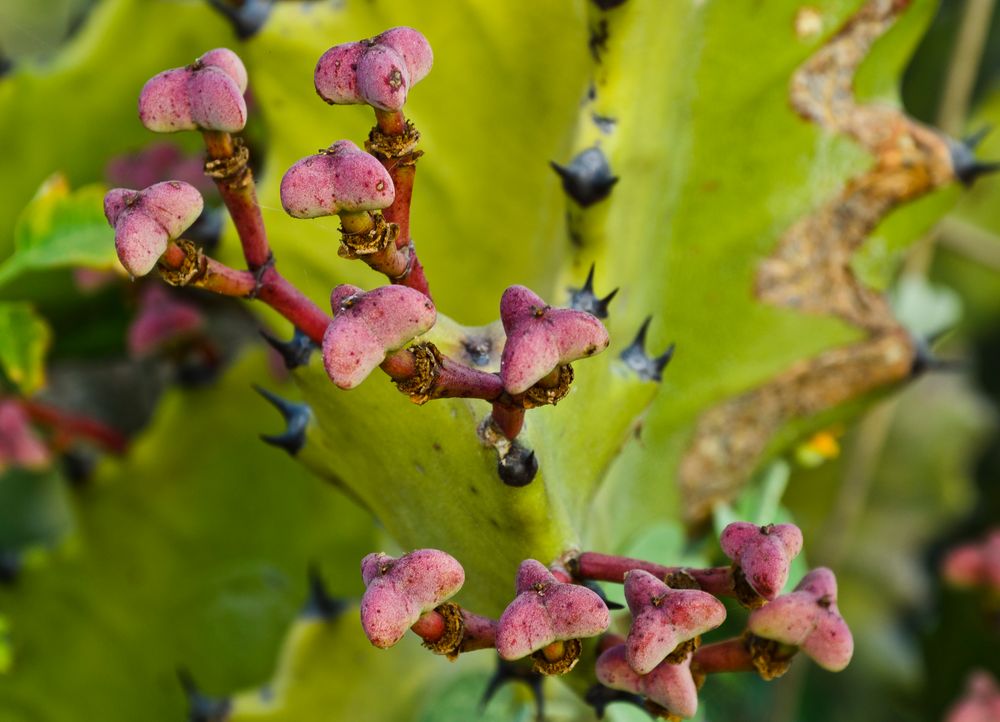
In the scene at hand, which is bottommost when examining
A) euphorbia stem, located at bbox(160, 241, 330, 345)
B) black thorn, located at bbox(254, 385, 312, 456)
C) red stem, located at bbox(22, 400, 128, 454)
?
red stem, located at bbox(22, 400, 128, 454)

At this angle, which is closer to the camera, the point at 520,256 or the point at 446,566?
the point at 446,566

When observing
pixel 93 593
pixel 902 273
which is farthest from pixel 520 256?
pixel 902 273

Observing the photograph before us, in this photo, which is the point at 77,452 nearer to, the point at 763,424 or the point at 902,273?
the point at 763,424

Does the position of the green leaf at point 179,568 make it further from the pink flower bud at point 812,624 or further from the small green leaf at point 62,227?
the pink flower bud at point 812,624

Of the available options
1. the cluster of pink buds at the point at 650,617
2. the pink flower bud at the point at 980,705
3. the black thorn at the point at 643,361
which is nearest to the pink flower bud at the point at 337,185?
the cluster of pink buds at the point at 650,617

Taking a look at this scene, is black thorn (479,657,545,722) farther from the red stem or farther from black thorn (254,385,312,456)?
the red stem

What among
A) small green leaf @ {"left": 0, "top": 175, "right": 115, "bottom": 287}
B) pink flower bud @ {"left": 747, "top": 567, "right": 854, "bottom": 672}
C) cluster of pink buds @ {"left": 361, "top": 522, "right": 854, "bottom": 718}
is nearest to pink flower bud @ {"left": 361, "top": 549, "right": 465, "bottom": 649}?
cluster of pink buds @ {"left": 361, "top": 522, "right": 854, "bottom": 718}

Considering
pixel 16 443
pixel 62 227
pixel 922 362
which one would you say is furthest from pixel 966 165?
pixel 16 443
